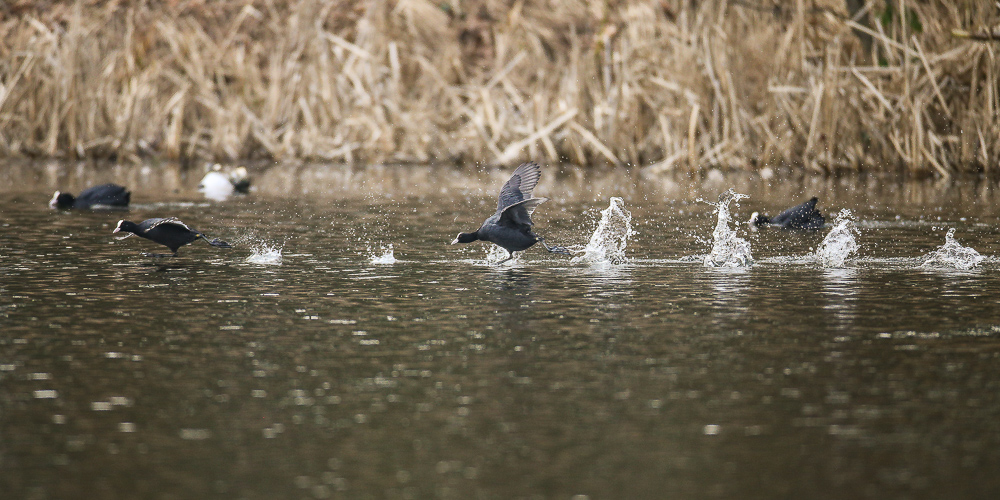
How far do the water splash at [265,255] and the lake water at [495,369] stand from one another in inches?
1.7

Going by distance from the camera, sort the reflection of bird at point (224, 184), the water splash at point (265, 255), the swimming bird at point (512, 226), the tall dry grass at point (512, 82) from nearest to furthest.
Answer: the swimming bird at point (512, 226), the water splash at point (265, 255), the reflection of bird at point (224, 184), the tall dry grass at point (512, 82)

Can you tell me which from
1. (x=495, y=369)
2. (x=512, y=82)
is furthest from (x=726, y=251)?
(x=512, y=82)

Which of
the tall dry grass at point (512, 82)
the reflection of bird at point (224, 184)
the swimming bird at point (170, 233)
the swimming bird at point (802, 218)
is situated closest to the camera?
the swimming bird at point (170, 233)

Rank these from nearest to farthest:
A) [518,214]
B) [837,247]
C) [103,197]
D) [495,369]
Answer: [495,369], [518,214], [837,247], [103,197]

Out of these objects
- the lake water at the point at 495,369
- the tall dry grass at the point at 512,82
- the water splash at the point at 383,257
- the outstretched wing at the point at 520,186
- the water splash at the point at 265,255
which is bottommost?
the lake water at the point at 495,369

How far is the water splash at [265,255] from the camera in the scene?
12.1 meters

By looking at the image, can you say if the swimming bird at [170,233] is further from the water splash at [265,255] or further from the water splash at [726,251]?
the water splash at [726,251]

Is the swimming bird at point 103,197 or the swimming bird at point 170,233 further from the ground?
the swimming bird at point 103,197

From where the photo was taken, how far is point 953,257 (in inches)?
469

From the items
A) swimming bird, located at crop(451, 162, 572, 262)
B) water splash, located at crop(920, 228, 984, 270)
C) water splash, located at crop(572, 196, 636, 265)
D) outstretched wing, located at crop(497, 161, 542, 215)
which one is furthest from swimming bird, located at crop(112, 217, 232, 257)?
water splash, located at crop(920, 228, 984, 270)

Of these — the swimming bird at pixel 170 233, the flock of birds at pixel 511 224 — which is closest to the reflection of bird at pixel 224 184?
the flock of birds at pixel 511 224

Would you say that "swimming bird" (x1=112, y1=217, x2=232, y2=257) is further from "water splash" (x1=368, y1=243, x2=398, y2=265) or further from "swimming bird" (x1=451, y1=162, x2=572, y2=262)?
"swimming bird" (x1=451, y1=162, x2=572, y2=262)

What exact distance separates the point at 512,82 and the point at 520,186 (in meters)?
14.7

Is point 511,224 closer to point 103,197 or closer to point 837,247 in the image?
point 837,247
